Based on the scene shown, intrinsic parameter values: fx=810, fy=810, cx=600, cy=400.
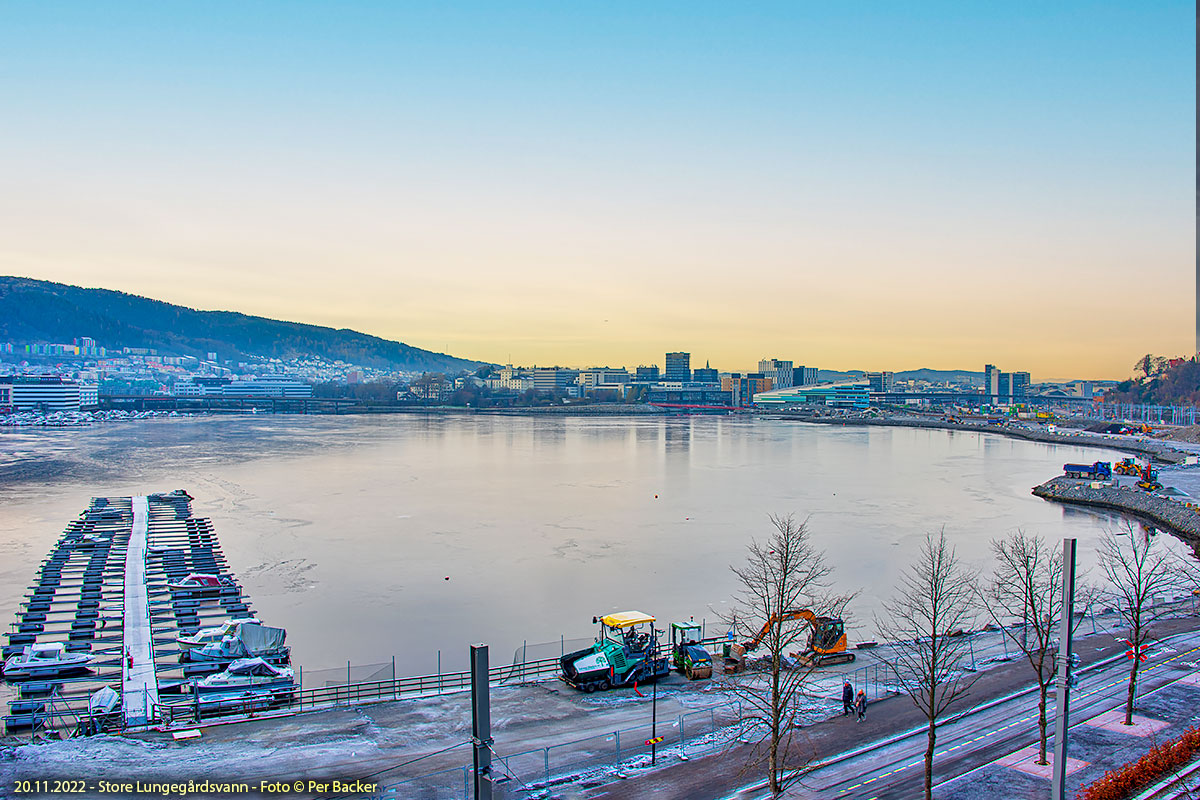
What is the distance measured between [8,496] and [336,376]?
552 feet

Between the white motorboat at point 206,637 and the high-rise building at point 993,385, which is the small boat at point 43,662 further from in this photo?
the high-rise building at point 993,385

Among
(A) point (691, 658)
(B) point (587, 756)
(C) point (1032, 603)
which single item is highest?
(C) point (1032, 603)

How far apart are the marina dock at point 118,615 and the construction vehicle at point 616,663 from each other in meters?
4.06

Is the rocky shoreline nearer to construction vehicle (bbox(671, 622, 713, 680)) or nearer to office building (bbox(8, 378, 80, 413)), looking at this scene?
construction vehicle (bbox(671, 622, 713, 680))

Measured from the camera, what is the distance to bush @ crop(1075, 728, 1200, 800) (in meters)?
5.87

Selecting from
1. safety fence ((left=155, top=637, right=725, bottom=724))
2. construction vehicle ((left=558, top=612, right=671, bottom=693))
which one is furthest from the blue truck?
construction vehicle ((left=558, top=612, right=671, bottom=693))

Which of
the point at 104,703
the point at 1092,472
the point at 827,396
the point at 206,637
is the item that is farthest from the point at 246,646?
the point at 827,396

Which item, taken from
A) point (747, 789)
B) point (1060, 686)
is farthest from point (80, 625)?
point (1060, 686)

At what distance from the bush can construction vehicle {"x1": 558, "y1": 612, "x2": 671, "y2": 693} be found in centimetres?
384

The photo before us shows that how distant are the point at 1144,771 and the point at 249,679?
8908 mm

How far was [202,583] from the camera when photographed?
1465 cm

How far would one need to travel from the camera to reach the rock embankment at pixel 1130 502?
66.4ft

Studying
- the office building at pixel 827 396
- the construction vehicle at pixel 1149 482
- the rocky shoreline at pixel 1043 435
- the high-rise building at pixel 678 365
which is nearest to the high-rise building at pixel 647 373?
the high-rise building at pixel 678 365

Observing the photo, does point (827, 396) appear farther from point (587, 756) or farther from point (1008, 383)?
point (587, 756)
